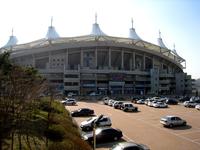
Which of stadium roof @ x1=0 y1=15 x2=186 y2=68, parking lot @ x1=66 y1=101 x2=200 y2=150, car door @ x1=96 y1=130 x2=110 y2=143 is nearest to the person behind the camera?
parking lot @ x1=66 y1=101 x2=200 y2=150

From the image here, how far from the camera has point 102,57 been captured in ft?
395

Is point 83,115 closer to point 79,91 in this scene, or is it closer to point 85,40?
point 79,91

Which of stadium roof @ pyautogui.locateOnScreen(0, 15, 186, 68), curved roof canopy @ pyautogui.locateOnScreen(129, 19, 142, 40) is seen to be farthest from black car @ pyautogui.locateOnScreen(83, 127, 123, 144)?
curved roof canopy @ pyautogui.locateOnScreen(129, 19, 142, 40)

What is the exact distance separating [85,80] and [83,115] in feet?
213

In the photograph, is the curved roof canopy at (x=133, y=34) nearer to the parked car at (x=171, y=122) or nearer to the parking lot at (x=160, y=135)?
the parking lot at (x=160, y=135)

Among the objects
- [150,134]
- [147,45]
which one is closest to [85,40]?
[147,45]

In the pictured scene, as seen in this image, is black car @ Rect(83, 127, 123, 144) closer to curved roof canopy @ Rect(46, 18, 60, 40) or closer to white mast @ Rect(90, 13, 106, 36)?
→ white mast @ Rect(90, 13, 106, 36)

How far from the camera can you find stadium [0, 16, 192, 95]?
104438 millimetres

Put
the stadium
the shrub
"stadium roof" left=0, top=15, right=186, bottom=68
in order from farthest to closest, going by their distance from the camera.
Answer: "stadium roof" left=0, top=15, right=186, bottom=68
the stadium
the shrub

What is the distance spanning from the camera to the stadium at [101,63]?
104 metres

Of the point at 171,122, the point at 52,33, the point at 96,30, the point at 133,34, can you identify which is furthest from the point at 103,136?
the point at 133,34

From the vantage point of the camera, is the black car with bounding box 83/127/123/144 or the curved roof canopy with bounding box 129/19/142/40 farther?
the curved roof canopy with bounding box 129/19/142/40

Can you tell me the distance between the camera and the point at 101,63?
403 feet

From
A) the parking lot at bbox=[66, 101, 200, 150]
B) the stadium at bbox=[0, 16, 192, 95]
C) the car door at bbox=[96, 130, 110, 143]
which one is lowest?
the parking lot at bbox=[66, 101, 200, 150]
